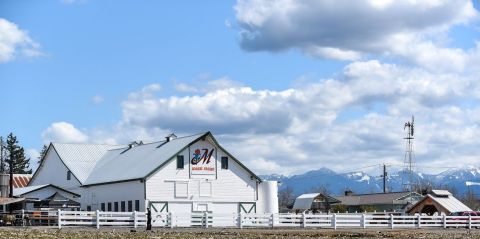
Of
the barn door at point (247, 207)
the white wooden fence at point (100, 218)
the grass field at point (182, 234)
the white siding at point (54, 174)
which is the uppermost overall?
the white siding at point (54, 174)

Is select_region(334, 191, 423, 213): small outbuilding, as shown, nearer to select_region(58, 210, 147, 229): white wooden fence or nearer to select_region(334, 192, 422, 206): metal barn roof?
select_region(334, 192, 422, 206): metal barn roof

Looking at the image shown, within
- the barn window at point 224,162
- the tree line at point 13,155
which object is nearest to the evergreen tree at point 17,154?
the tree line at point 13,155

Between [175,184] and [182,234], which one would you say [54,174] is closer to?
[175,184]

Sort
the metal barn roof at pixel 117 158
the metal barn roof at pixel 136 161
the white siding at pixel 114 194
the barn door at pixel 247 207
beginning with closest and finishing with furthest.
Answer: the white siding at pixel 114 194 → the metal barn roof at pixel 136 161 → the metal barn roof at pixel 117 158 → the barn door at pixel 247 207

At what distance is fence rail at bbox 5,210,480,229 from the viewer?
58000mm

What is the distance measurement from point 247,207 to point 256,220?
14.3m

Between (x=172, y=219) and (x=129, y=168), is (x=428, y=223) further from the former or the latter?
(x=129, y=168)

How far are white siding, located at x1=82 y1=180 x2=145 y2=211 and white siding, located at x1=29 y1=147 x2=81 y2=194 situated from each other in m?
2.33

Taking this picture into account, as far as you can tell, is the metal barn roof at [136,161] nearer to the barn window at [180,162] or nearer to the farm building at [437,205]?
the barn window at [180,162]

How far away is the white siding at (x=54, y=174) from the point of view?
84625 mm

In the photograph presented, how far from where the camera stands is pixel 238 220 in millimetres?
59438

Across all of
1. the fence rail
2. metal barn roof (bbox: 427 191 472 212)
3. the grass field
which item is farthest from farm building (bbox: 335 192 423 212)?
the grass field

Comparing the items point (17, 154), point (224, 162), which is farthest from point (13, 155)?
point (224, 162)

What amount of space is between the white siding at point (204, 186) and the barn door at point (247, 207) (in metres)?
0.30
